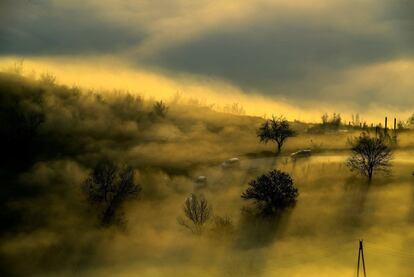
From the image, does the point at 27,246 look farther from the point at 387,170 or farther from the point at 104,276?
the point at 387,170

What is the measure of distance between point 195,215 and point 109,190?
16.1m

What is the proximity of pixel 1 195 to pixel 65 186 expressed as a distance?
30.9 feet

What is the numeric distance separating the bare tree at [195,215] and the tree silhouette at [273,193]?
5622mm

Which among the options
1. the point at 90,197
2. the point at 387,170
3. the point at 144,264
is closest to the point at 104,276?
the point at 144,264

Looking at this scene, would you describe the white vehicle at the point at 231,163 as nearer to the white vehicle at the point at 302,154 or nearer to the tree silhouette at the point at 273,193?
the white vehicle at the point at 302,154

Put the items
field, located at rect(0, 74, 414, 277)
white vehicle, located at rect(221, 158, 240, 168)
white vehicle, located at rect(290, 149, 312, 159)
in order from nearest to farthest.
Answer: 1. field, located at rect(0, 74, 414, 277)
2. white vehicle, located at rect(221, 158, 240, 168)
3. white vehicle, located at rect(290, 149, 312, 159)

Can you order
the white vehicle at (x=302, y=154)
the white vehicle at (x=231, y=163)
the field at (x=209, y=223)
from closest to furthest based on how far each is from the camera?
the field at (x=209, y=223), the white vehicle at (x=231, y=163), the white vehicle at (x=302, y=154)

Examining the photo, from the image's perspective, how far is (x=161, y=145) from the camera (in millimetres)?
109375

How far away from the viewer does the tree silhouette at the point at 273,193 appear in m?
75.4

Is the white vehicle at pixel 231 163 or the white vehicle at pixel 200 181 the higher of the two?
the white vehicle at pixel 231 163

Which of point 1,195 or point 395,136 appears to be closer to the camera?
point 1,195

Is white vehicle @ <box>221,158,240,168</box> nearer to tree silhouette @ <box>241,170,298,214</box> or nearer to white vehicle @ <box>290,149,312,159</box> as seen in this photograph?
white vehicle @ <box>290,149,312,159</box>

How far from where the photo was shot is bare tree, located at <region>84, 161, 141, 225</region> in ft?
274

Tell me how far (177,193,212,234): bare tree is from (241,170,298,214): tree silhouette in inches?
221
